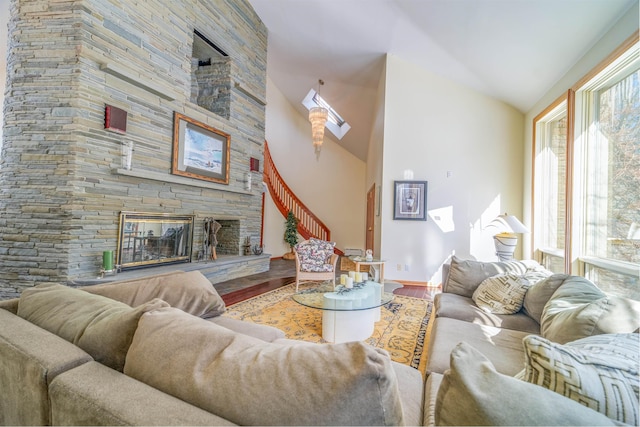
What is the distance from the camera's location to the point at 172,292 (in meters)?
1.71

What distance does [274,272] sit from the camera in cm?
573

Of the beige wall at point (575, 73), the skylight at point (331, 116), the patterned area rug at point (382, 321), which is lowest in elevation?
the patterned area rug at point (382, 321)

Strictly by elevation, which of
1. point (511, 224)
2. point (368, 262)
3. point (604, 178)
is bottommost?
point (368, 262)

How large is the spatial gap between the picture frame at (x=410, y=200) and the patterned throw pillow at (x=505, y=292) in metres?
2.47

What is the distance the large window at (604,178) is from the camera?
8.01ft

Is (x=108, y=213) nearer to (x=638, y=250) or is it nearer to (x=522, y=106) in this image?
(x=638, y=250)

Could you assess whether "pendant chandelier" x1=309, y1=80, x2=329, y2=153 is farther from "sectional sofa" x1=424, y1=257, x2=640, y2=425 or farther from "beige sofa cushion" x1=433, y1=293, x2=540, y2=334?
"sectional sofa" x1=424, y1=257, x2=640, y2=425

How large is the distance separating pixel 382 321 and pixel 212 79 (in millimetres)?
4698

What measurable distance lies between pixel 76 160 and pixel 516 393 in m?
3.85

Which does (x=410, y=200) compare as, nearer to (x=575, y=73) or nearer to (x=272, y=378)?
(x=575, y=73)

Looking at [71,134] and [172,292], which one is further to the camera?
[71,134]

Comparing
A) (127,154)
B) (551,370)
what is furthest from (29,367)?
(127,154)

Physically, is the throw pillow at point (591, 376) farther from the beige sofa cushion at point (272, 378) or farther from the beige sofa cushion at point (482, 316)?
the beige sofa cushion at point (482, 316)

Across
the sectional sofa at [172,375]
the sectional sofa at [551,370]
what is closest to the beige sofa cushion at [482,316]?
the sectional sofa at [551,370]
